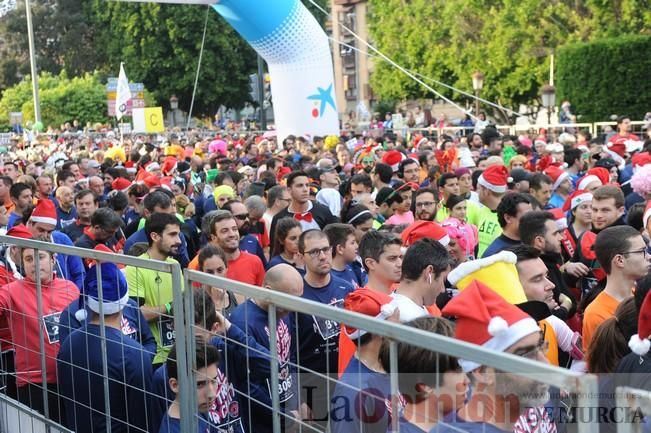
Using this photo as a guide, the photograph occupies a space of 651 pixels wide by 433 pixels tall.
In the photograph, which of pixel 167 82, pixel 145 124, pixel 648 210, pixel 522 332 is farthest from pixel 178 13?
pixel 522 332

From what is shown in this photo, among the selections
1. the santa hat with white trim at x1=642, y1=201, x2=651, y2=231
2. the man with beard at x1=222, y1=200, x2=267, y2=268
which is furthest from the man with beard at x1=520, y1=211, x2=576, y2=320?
the man with beard at x1=222, y1=200, x2=267, y2=268

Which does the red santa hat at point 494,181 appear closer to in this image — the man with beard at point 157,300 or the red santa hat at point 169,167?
the man with beard at point 157,300

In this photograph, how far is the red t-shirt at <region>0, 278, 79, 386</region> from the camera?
17.7ft

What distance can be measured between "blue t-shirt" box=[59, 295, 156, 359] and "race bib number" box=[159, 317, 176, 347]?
0.08 m

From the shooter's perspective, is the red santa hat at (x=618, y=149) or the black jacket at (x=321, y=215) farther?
the red santa hat at (x=618, y=149)

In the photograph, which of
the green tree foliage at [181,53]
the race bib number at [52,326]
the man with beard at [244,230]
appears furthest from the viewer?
the green tree foliage at [181,53]

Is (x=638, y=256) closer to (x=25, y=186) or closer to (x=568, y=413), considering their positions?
(x=568, y=413)

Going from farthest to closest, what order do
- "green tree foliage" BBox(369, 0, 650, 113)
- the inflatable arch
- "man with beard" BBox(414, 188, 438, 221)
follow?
"green tree foliage" BBox(369, 0, 650, 113) < the inflatable arch < "man with beard" BBox(414, 188, 438, 221)

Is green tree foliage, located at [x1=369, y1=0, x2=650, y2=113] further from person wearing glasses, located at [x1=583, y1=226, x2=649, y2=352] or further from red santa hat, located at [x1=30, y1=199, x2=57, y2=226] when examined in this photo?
person wearing glasses, located at [x1=583, y1=226, x2=649, y2=352]

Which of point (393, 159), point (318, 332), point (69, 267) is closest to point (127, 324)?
point (69, 267)

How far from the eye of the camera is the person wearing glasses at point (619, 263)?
547 cm

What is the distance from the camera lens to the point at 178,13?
196ft

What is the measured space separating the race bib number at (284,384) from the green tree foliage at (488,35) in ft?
119

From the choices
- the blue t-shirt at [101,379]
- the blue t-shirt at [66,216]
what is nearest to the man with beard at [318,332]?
the blue t-shirt at [101,379]
